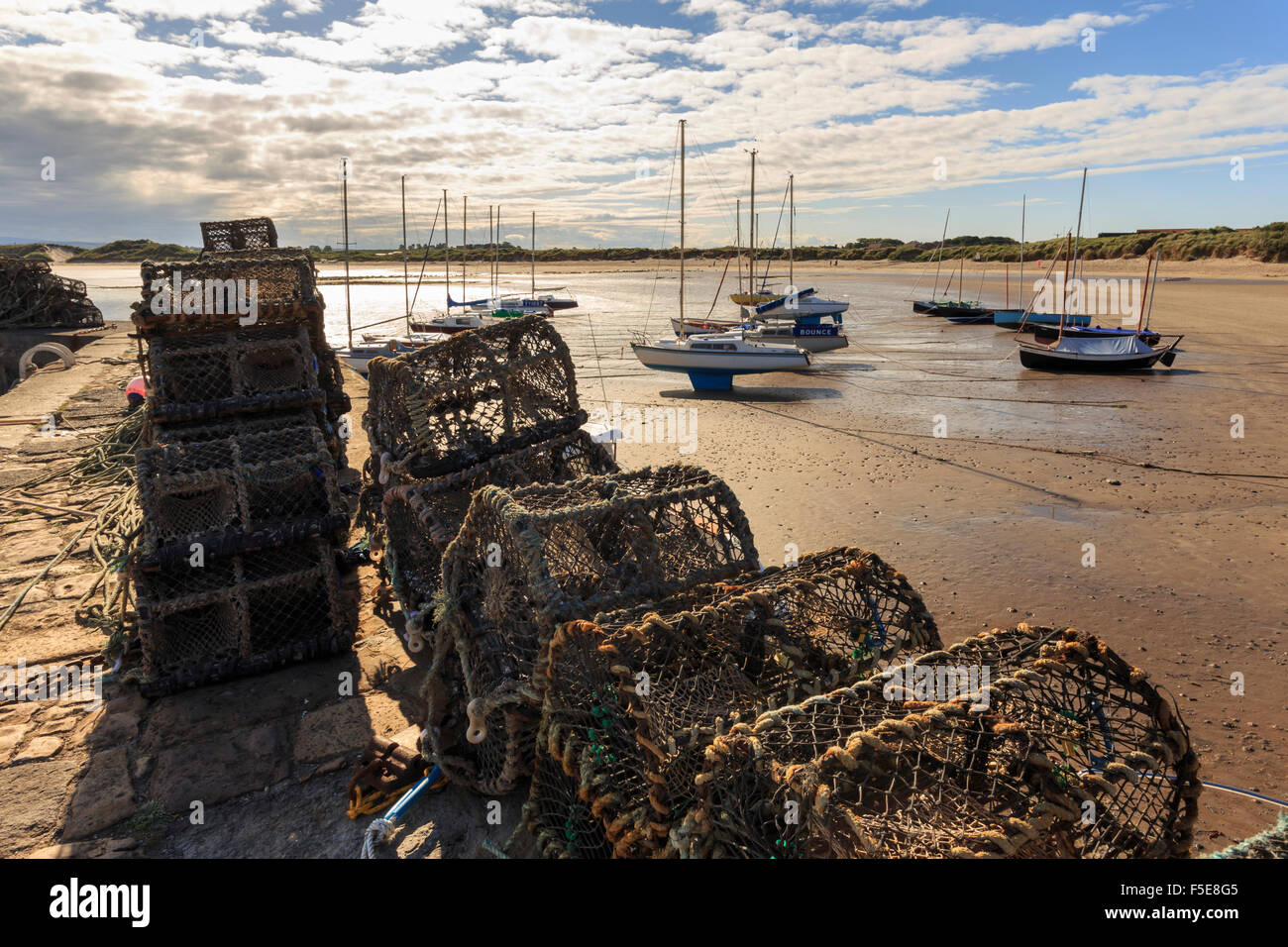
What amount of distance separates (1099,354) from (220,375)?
20411 mm

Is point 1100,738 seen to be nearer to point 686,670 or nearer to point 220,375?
point 686,670

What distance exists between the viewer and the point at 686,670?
9.93 ft

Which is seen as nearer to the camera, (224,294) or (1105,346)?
(224,294)

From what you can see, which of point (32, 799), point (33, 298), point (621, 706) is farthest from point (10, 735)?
point (33, 298)

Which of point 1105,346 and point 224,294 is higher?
point 224,294

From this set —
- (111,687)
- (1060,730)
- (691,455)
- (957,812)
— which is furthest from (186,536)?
(691,455)

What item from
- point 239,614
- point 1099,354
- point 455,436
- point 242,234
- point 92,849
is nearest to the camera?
point 92,849

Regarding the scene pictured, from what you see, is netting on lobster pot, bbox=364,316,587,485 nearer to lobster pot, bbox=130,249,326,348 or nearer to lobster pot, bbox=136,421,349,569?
lobster pot, bbox=136,421,349,569

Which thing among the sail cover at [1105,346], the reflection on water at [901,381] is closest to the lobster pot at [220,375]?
the reflection on water at [901,381]

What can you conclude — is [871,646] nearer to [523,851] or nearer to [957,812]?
[957,812]

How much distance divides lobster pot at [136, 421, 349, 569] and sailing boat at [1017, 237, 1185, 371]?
1985 centimetres

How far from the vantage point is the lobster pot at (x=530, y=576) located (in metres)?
3.13

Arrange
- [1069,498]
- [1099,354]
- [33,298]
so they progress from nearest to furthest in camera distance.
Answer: [1069,498] < [1099,354] < [33,298]

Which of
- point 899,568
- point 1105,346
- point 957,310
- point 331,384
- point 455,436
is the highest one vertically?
point 957,310
